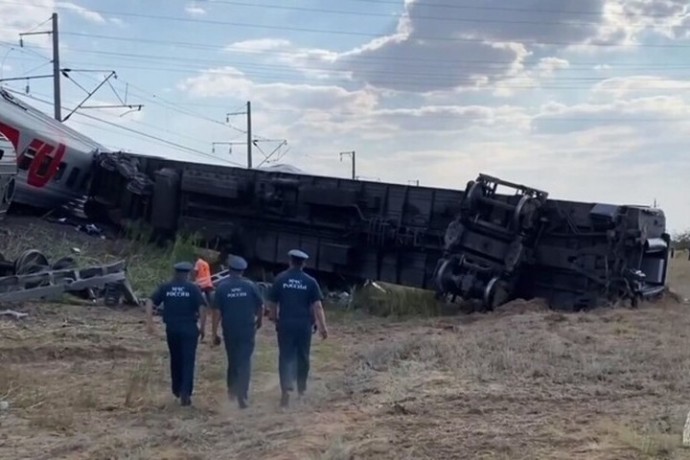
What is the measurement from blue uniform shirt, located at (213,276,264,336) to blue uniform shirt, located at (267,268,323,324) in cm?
24

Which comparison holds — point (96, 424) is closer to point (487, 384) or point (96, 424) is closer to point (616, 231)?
point (487, 384)

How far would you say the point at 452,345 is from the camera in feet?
38.1

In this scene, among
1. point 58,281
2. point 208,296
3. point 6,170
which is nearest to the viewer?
point 208,296

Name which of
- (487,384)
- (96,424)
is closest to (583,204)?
(487,384)

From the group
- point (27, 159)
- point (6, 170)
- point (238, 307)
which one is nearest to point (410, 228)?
point (6, 170)

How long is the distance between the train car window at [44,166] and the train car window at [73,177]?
3.28 ft

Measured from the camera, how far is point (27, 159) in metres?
20.0

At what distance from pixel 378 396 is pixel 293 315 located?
3.86ft

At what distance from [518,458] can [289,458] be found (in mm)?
1687

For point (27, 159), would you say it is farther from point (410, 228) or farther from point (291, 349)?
point (291, 349)

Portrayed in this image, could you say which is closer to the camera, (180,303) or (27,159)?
(180,303)

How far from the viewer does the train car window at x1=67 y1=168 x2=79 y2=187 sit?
21562 mm

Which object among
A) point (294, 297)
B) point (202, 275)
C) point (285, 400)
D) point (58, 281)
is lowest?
point (285, 400)

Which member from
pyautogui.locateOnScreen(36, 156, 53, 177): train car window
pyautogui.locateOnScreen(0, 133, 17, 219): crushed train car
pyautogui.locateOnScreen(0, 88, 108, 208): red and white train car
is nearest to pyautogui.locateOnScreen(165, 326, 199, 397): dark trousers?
pyautogui.locateOnScreen(0, 133, 17, 219): crushed train car
